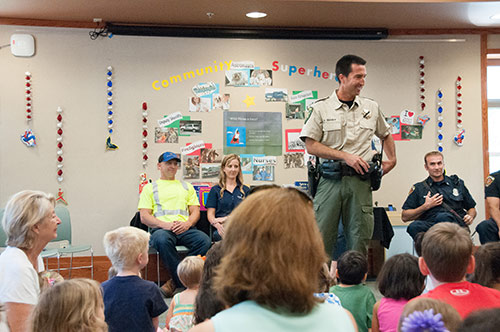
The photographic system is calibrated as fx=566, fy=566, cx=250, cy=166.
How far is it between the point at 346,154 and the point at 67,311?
2.15 m

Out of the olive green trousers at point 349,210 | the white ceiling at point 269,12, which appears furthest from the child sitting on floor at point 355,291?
the white ceiling at point 269,12

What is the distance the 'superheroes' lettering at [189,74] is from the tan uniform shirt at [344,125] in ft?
8.15

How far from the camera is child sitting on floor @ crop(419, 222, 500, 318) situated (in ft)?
6.66

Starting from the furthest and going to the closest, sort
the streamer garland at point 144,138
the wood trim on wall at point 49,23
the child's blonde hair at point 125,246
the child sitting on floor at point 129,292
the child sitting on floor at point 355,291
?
the streamer garland at point 144,138 < the wood trim on wall at point 49,23 < the child sitting on floor at point 355,291 < the child's blonde hair at point 125,246 < the child sitting on floor at point 129,292

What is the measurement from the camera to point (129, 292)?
2461 millimetres

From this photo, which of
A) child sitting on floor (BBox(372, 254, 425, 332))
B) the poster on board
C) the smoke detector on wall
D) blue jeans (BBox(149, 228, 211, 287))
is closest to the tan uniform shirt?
child sitting on floor (BBox(372, 254, 425, 332))

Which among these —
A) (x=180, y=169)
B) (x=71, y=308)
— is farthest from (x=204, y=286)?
(x=180, y=169)

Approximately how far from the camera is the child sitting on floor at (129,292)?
241cm

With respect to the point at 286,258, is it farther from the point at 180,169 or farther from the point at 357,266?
the point at 180,169

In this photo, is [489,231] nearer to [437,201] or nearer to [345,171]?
[437,201]

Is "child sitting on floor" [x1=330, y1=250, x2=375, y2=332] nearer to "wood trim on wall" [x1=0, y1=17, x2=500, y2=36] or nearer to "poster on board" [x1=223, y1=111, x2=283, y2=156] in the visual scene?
"poster on board" [x1=223, y1=111, x2=283, y2=156]

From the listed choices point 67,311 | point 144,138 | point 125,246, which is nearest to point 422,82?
point 144,138

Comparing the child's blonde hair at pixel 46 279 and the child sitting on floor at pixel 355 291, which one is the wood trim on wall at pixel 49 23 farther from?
the child sitting on floor at pixel 355 291

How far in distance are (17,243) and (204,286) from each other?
0.84 m
